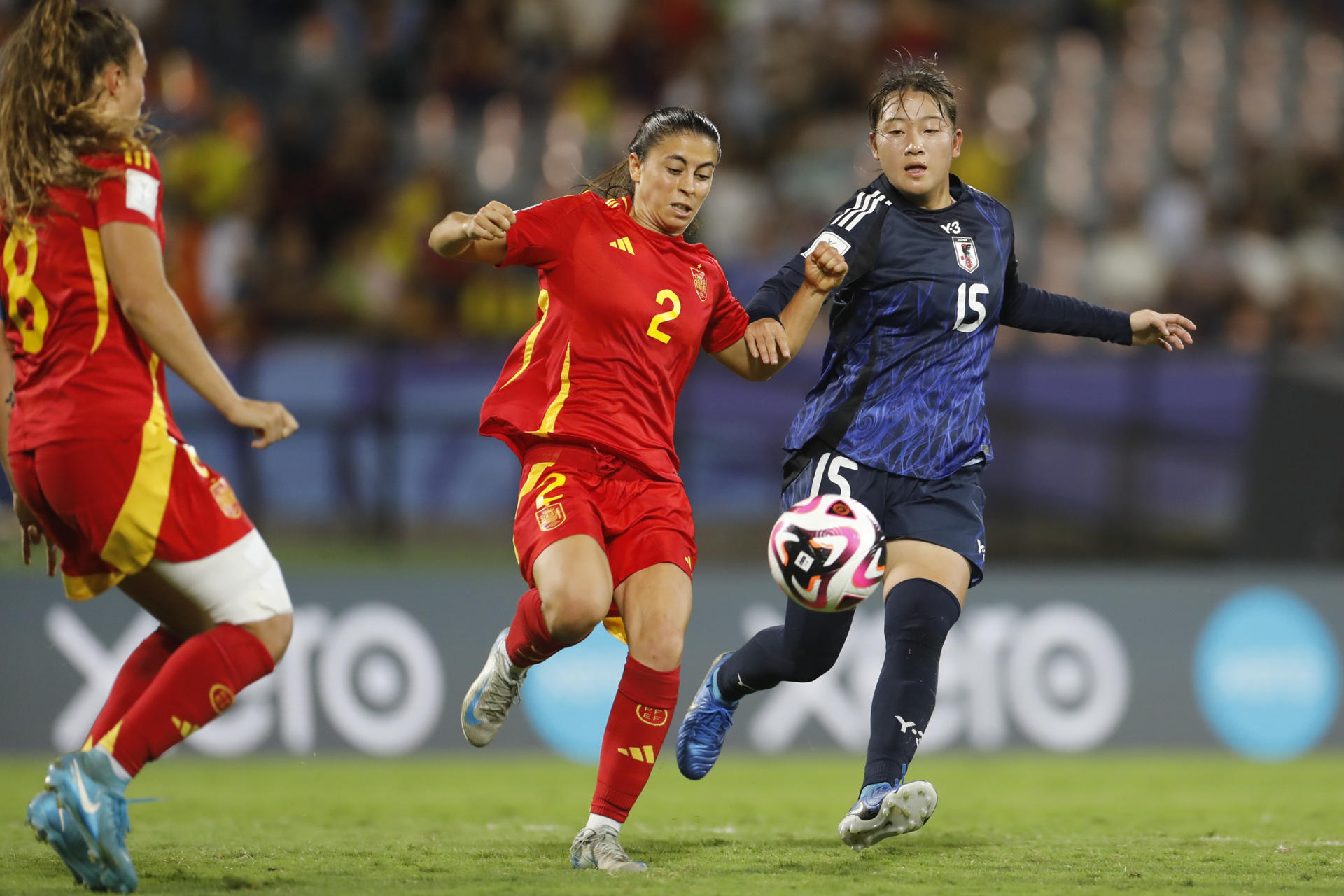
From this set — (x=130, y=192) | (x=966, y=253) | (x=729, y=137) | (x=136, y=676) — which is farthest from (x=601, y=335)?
(x=729, y=137)

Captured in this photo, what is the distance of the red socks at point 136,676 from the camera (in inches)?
174

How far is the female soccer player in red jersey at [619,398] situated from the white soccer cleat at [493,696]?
5 centimetres

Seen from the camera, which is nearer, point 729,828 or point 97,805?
point 97,805

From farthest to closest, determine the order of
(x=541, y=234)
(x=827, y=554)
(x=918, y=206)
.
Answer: (x=918, y=206) → (x=541, y=234) → (x=827, y=554)

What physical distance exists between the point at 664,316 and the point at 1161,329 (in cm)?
180

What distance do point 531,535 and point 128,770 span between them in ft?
4.46

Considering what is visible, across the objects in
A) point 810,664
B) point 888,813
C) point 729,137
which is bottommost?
point 888,813

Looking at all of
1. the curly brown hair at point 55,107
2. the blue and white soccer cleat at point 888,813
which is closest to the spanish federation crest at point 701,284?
the blue and white soccer cleat at point 888,813

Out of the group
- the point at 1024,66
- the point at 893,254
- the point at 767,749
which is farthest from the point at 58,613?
the point at 1024,66

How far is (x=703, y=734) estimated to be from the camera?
5.44 m

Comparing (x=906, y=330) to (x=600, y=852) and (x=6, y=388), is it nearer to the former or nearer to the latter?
(x=600, y=852)

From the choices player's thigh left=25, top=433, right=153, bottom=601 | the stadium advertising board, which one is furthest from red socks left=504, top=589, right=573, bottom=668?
the stadium advertising board

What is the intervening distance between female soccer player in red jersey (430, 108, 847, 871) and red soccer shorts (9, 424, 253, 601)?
40.3 inches

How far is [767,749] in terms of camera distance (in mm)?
9375
